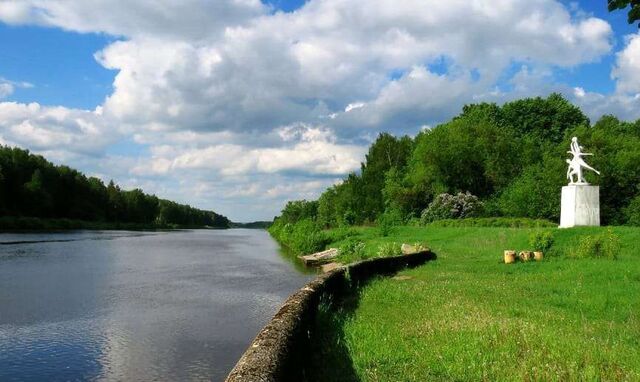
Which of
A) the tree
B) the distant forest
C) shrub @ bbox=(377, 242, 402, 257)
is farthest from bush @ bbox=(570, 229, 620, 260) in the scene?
the distant forest

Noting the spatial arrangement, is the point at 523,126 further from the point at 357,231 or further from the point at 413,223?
the point at 357,231

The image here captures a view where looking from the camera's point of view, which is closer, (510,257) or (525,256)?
(510,257)

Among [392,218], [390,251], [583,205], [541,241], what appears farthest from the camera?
[392,218]

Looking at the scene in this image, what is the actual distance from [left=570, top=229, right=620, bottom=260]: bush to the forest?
28.9m

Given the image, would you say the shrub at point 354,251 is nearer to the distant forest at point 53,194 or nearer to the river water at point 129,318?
the river water at point 129,318

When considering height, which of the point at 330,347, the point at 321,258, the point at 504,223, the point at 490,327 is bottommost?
the point at 321,258

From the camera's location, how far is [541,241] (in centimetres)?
2683

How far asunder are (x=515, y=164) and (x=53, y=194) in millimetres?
91734

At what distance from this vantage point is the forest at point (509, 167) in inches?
2219

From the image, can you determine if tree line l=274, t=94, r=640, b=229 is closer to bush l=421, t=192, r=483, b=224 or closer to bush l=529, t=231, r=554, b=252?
bush l=421, t=192, r=483, b=224

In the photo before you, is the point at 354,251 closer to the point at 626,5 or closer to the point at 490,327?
the point at 490,327

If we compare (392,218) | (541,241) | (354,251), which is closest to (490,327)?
(541,241)

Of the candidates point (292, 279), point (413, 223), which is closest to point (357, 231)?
point (413, 223)

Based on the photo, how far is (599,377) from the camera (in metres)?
7.57
